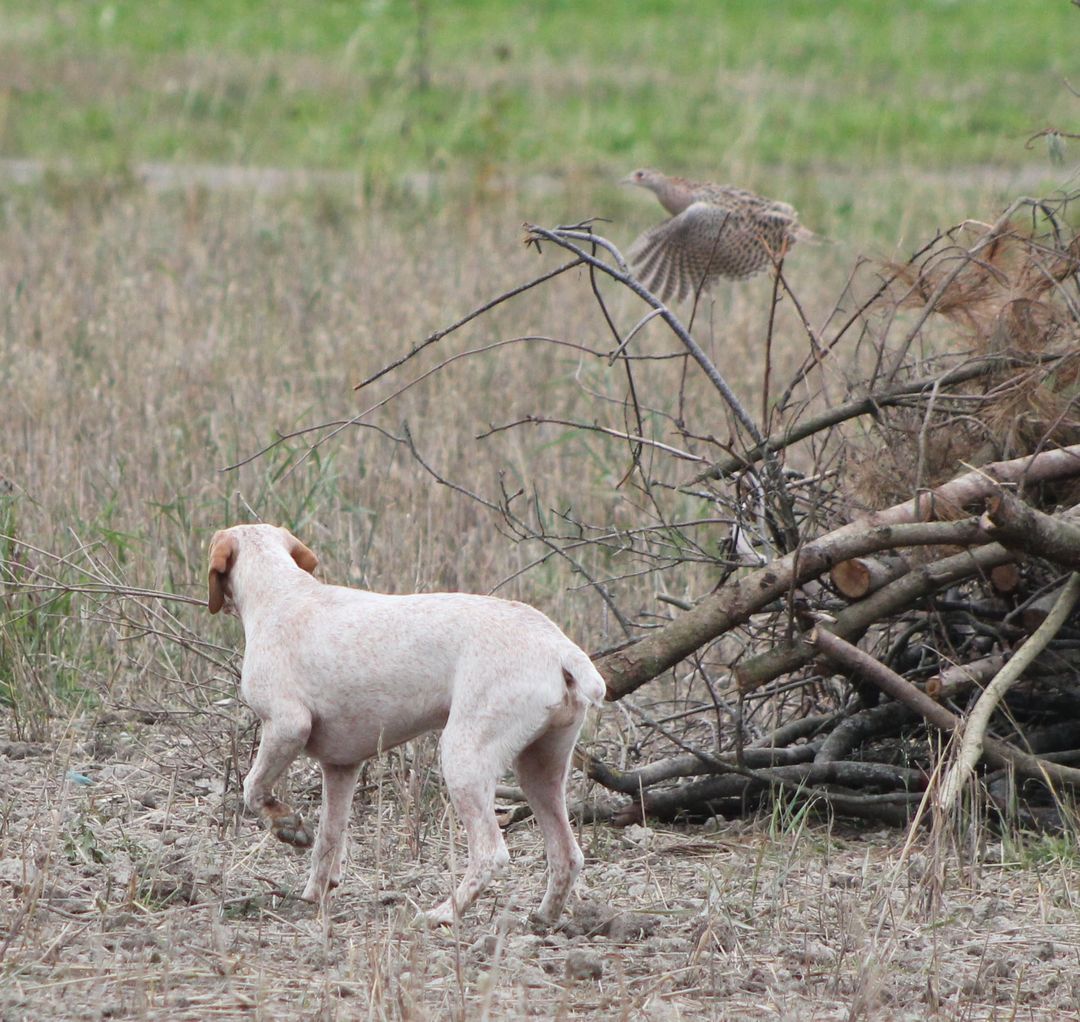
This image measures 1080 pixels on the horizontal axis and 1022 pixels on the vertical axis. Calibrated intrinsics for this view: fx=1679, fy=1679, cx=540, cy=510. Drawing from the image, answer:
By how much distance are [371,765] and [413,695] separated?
1.13 metres

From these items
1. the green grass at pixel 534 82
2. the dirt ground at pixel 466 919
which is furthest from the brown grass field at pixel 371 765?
the green grass at pixel 534 82

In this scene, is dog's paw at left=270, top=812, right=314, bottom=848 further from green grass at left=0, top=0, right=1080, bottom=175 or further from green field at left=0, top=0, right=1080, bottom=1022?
green grass at left=0, top=0, right=1080, bottom=175

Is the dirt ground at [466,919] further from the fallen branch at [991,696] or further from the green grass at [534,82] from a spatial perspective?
the green grass at [534,82]

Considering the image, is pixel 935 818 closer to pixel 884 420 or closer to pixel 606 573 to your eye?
pixel 884 420

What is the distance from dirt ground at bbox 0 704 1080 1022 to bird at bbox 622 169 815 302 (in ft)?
7.44

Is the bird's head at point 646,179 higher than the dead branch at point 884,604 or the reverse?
higher

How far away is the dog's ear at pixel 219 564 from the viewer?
3.82 metres

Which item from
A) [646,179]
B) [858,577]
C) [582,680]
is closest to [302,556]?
[582,680]

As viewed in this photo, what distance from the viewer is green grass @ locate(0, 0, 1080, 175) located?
15.7 meters

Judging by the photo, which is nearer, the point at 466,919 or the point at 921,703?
the point at 466,919

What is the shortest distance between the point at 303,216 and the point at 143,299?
301 centimetres

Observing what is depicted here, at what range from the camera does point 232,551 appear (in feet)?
12.6

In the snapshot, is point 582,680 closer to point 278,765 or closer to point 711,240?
point 278,765

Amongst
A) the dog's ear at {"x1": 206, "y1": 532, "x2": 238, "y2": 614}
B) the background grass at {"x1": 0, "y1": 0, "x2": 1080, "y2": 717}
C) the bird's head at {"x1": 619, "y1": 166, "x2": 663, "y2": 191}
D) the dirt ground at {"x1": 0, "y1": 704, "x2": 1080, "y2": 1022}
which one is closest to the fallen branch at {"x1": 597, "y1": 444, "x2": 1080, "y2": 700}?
the dirt ground at {"x1": 0, "y1": 704, "x2": 1080, "y2": 1022}
